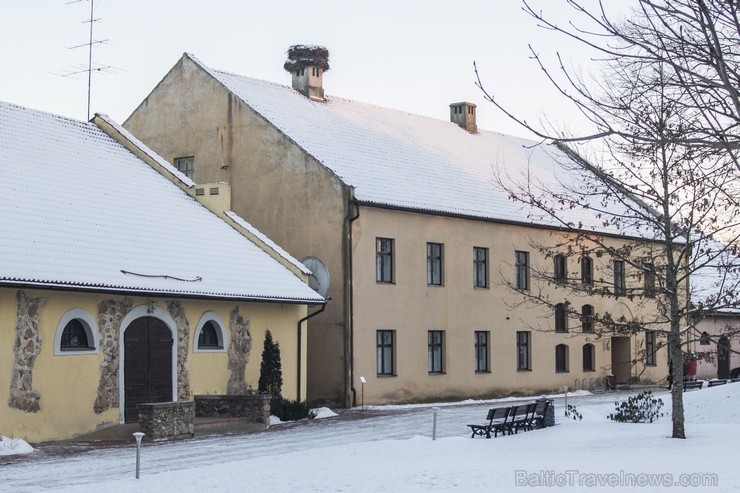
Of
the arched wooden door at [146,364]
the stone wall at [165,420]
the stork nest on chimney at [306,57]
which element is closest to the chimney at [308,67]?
the stork nest on chimney at [306,57]

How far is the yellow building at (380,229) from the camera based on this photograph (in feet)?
108

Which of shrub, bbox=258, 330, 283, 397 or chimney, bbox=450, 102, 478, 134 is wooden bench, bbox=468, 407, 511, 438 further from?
chimney, bbox=450, 102, 478, 134

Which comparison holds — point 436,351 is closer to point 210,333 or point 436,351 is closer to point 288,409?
point 288,409

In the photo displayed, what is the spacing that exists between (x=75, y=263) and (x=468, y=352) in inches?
651

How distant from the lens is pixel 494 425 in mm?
22625

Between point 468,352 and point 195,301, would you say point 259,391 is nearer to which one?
point 195,301

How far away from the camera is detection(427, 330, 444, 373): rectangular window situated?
35.3 metres

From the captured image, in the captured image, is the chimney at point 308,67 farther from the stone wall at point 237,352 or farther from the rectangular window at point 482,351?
the stone wall at point 237,352

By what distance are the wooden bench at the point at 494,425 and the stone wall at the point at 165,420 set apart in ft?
19.0

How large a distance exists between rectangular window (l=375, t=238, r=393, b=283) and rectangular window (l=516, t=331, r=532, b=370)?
275 inches

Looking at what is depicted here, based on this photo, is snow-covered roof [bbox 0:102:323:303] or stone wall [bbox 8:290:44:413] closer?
stone wall [bbox 8:290:44:413]

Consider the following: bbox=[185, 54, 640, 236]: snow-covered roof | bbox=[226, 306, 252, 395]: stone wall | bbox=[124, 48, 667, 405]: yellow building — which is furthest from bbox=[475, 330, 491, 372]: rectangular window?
bbox=[226, 306, 252, 395]: stone wall

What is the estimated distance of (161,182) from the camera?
30.2 metres

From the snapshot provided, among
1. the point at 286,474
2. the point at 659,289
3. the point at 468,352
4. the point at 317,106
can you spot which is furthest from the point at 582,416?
the point at 317,106
